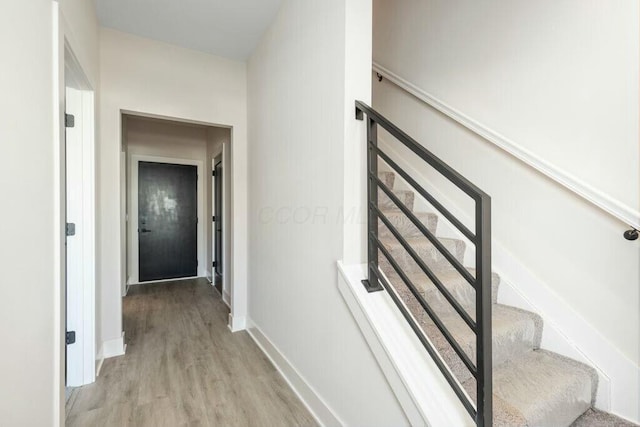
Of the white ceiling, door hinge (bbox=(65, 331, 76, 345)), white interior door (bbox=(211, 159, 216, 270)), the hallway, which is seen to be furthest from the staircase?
white interior door (bbox=(211, 159, 216, 270))

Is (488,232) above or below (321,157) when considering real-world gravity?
below

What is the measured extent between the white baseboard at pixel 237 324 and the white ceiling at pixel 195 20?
8.55 feet

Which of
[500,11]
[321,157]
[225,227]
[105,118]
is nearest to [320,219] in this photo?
[321,157]

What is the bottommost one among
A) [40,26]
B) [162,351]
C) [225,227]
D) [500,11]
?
[162,351]

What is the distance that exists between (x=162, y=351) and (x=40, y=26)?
232cm

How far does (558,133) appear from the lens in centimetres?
151

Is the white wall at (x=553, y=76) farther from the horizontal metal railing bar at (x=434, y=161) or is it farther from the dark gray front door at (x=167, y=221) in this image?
the dark gray front door at (x=167, y=221)

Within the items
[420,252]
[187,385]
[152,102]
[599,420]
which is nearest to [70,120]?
[152,102]

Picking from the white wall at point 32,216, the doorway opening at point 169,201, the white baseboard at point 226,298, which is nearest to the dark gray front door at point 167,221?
the doorway opening at point 169,201

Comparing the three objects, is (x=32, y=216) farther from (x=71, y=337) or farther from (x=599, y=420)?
(x=599, y=420)

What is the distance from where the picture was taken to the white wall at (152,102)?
2.39 metres

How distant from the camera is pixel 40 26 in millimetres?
1158

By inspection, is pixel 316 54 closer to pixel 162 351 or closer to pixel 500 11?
pixel 500 11

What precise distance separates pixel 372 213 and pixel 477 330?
2.07 ft
